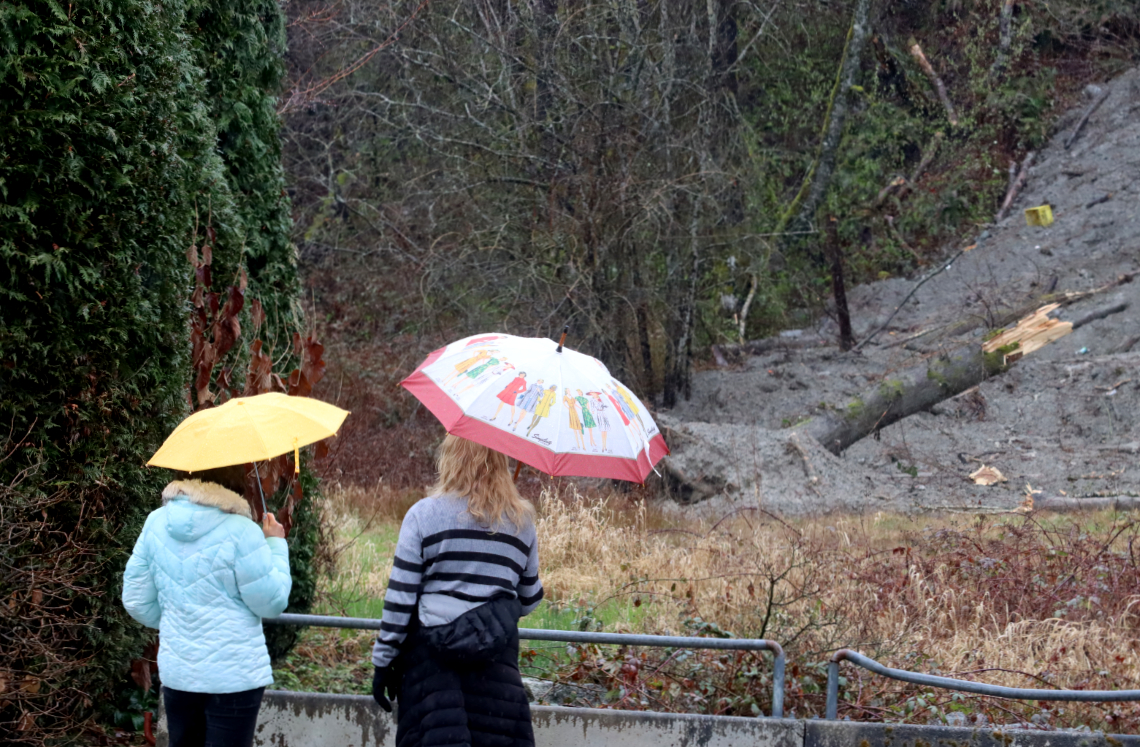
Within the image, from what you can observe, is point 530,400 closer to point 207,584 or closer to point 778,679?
point 207,584

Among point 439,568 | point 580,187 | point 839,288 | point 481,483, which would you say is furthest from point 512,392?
point 839,288

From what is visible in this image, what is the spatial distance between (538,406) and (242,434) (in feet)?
3.44

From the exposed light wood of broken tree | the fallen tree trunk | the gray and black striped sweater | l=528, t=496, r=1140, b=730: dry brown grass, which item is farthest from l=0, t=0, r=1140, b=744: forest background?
the exposed light wood of broken tree

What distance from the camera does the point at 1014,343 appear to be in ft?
51.9

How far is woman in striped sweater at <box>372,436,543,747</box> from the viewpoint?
352 centimetres

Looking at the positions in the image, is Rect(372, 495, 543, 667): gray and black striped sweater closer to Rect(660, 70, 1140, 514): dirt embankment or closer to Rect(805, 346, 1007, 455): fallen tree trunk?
Rect(660, 70, 1140, 514): dirt embankment

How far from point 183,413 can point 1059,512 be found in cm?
1040

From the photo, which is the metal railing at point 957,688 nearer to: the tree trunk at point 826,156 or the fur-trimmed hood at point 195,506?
the fur-trimmed hood at point 195,506

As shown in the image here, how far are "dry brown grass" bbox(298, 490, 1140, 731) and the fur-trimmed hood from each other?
2761 mm

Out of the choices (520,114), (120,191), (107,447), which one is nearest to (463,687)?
(107,447)

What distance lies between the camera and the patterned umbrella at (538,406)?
11.9ft

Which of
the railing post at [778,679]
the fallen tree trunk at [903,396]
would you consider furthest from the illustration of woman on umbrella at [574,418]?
the fallen tree trunk at [903,396]

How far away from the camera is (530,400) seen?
3766 mm

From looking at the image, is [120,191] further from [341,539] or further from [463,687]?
[341,539]
